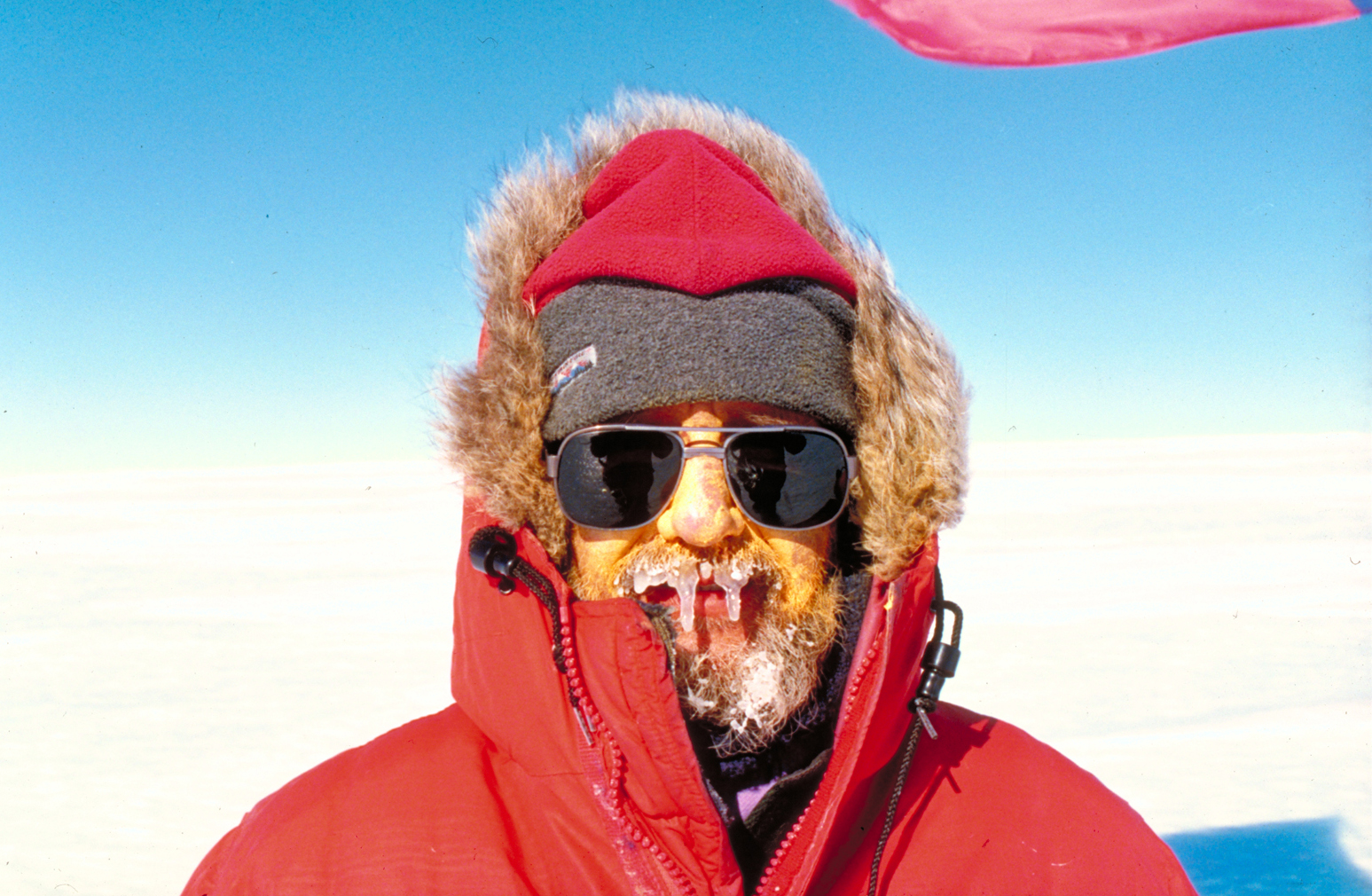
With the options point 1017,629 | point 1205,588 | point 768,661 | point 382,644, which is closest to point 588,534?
point 768,661

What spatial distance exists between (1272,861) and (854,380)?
3.25 meters

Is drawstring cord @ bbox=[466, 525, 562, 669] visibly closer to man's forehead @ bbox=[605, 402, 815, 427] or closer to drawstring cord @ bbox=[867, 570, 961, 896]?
man's forehead @ bbox=[605, 402, 815, 427]

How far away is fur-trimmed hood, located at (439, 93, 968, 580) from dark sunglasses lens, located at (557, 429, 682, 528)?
108 millimetres

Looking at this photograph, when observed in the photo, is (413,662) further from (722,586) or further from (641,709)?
(641,709)

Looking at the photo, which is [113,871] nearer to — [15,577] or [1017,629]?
[1017,629]

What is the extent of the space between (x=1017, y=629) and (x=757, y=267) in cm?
540

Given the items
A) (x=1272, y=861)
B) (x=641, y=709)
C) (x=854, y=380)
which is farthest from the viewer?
(x=1272, y=861)

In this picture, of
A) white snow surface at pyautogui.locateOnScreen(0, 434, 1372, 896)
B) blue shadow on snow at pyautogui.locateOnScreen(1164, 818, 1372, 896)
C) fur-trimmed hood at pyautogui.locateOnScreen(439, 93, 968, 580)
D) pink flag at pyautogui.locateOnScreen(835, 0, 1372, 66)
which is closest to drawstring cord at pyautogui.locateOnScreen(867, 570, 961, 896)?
fur-trimmed hood at pyautogui.locateOnScreen(439, 93, 968, 580)

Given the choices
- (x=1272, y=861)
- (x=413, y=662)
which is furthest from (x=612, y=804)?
(x=413, y=662)

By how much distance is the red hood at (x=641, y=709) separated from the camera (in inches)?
45.3

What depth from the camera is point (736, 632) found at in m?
1.38

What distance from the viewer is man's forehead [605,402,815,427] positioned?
1359 mm

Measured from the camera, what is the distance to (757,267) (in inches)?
53.1

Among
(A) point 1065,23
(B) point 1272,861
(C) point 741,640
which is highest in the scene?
(A) point 1065,23
